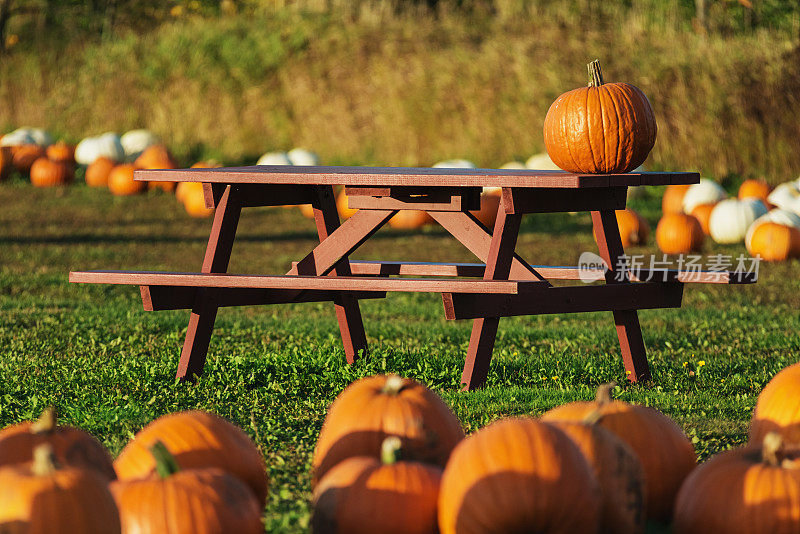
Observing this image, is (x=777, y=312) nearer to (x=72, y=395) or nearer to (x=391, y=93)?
(x=72, y=395)

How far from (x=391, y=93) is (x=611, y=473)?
17095mm

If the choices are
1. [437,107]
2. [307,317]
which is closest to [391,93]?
[437,107]

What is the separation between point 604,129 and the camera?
217 inches

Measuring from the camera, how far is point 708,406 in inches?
203

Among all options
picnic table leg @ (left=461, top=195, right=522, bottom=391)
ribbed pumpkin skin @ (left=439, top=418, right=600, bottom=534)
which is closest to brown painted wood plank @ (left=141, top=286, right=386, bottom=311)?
picnic table leg @ (left=461, top=195, right=522, bottom=391)

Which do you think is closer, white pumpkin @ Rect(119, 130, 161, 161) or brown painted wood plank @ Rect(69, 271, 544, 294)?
brown painted wood plank @ Rect(69, 271, 544, 294)

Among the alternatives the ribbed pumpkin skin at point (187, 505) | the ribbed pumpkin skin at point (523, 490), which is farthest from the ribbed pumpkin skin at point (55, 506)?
the ribbed pumpkin skin at point (523, 490)

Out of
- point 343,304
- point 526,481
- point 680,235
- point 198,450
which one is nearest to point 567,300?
point 343,304

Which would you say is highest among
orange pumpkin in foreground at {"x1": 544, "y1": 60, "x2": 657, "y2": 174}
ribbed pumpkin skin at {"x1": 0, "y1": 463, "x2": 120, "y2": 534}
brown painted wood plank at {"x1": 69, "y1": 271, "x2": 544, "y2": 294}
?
orange pumpkin in foreground at {"x1": 544, "y1": 60, "x2": 657, "y2": 174}

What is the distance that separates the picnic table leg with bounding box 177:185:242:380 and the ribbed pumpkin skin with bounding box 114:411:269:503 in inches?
104

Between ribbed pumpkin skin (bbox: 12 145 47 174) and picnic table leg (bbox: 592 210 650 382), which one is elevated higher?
ribbed pumpkin skin (bbox: 12 145 47 174)

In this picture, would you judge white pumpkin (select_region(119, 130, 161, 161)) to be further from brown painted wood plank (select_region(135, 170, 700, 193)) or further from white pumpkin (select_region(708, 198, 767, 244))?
brown painted wood plank (select_region(135, 170, 700, 193))

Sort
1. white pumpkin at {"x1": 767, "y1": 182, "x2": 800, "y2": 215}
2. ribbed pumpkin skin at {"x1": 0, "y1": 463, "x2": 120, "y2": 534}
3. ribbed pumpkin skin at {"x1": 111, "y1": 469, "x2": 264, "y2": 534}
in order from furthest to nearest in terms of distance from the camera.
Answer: white pumpkin at {"x1": 767, "y1": 182, "x2": 800, "y2": 215}, ribbed pumpkin skin at {"x1": 111, "y1": 469, "x2": 264, "y2": 534}, ribbed pumpkin skin at {"x1": 0, "y1": 463, "x2": 120, "y2": 534}

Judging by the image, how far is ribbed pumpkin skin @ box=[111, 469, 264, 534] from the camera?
8.81 feet
